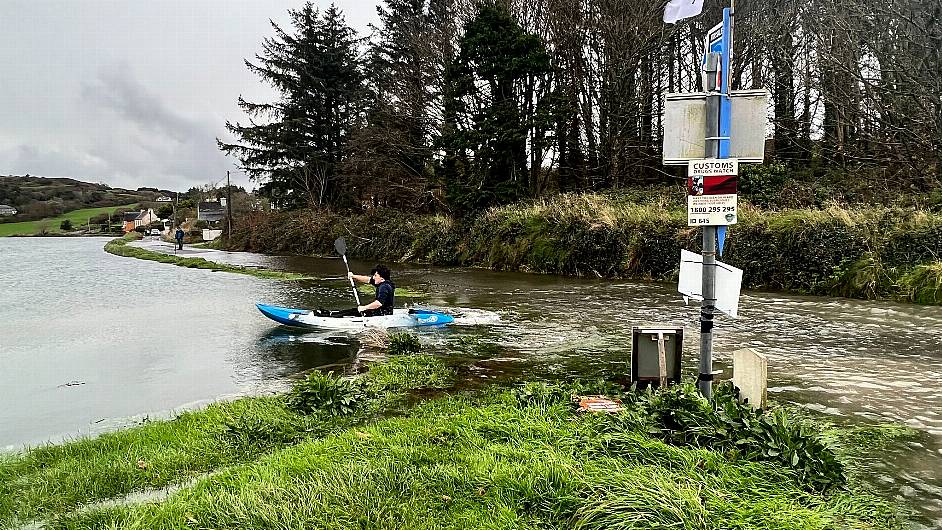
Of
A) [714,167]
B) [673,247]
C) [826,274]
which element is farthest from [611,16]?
[714,167]

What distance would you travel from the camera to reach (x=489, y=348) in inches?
351

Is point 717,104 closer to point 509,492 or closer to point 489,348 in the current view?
point 509,492

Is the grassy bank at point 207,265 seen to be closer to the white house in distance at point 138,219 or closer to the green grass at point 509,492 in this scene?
the green grass at point 509,492

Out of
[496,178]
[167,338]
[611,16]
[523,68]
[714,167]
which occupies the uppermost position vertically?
[611,16]

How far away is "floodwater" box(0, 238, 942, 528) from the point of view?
5902 millimetres

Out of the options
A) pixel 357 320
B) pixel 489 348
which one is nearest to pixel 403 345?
pixel 489 348

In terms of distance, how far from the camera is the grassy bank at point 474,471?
3.25m

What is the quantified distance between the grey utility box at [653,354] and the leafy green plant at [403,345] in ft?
12.2

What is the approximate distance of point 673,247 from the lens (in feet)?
55.0

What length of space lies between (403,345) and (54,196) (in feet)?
357

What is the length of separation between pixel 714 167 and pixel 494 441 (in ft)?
8.37

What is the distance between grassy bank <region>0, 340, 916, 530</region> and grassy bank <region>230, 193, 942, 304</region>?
1021cm

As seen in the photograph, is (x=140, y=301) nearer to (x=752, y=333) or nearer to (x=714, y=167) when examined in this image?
(x=752, y=333)

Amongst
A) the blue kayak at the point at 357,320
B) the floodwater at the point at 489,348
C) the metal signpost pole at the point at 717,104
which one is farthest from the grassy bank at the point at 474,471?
the blue kayak at the point at 357,320
